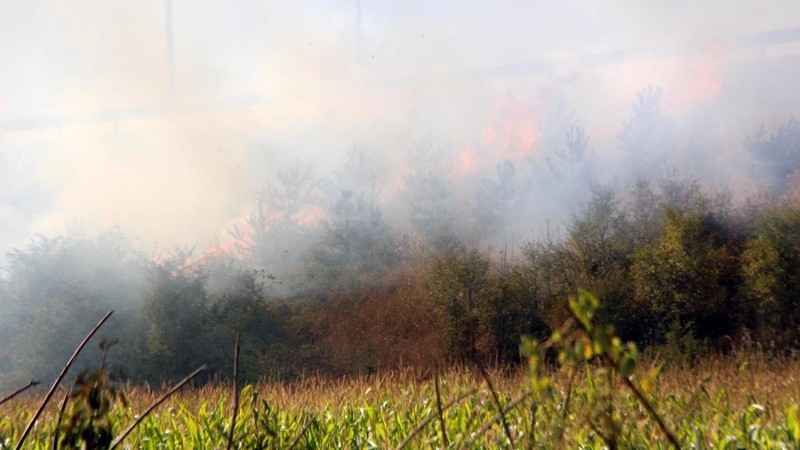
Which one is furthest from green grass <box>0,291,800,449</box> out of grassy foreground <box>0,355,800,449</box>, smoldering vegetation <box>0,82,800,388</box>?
smoldering vegetation <box>0,82,800,388</box>

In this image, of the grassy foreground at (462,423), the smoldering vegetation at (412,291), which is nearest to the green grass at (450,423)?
the grassy foreground at (462,423)

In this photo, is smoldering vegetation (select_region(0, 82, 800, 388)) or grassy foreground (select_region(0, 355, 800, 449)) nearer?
grassy foreground (select_region(0, 355, 800, 449))

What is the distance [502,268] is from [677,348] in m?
5.52

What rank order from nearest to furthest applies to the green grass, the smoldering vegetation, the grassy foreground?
the green grass → the grassy foreground → the smoldering vegetation

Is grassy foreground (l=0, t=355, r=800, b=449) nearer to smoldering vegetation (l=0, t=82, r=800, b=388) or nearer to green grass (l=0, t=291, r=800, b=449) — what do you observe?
green grass (l=0, t=291, r=800, b=449)

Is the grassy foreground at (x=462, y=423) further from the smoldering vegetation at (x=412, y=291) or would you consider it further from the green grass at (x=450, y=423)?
the smoldering vegetation at (x=412, y=291)

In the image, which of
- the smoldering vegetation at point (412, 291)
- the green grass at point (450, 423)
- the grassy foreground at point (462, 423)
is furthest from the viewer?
the smoldering vegetation at point (412, 291)

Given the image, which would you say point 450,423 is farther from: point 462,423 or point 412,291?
point 412,291

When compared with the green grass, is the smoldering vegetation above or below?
below

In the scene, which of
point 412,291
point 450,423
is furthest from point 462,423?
point 412,291

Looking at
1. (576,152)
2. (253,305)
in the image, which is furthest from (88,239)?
(576,152)

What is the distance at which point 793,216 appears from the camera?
59.6 ft

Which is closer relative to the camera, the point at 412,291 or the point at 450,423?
the point at 450,423

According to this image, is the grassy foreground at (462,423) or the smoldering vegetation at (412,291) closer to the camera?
the grassy foreground at (462,423)
